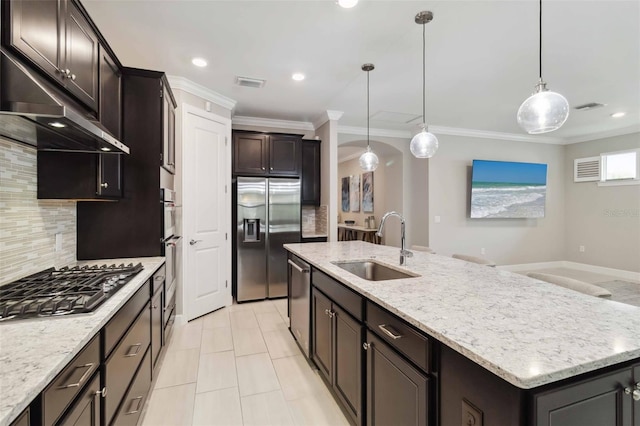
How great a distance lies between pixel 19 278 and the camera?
5.31 ft

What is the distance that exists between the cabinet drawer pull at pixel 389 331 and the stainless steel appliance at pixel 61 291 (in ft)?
4.08

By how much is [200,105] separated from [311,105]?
145cm

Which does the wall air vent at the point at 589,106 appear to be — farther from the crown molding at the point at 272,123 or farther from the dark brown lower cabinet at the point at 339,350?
the dark brown lower cabinet at the point at 339,350

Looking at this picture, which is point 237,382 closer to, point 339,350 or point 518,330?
point 339,350

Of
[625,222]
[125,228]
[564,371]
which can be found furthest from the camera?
[625,222]

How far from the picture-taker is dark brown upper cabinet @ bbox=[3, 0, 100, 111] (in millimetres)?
1202

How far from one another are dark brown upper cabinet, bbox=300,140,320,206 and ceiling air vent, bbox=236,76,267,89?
135 centimetres

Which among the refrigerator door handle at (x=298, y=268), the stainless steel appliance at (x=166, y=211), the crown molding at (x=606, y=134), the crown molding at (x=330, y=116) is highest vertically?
the crown molding at (x=606, y=134)

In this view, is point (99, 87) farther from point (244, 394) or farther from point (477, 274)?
point (477, 274)

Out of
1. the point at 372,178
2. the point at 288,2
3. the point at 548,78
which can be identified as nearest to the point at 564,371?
the point at 288,2

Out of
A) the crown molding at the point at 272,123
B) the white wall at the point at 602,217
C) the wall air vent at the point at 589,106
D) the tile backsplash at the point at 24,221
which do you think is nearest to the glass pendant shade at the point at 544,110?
the tile backsplash at the point at 24,221

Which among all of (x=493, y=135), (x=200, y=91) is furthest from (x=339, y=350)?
(x=493, y=135)

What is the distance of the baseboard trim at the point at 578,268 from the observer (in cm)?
527

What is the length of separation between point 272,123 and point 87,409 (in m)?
4.29
